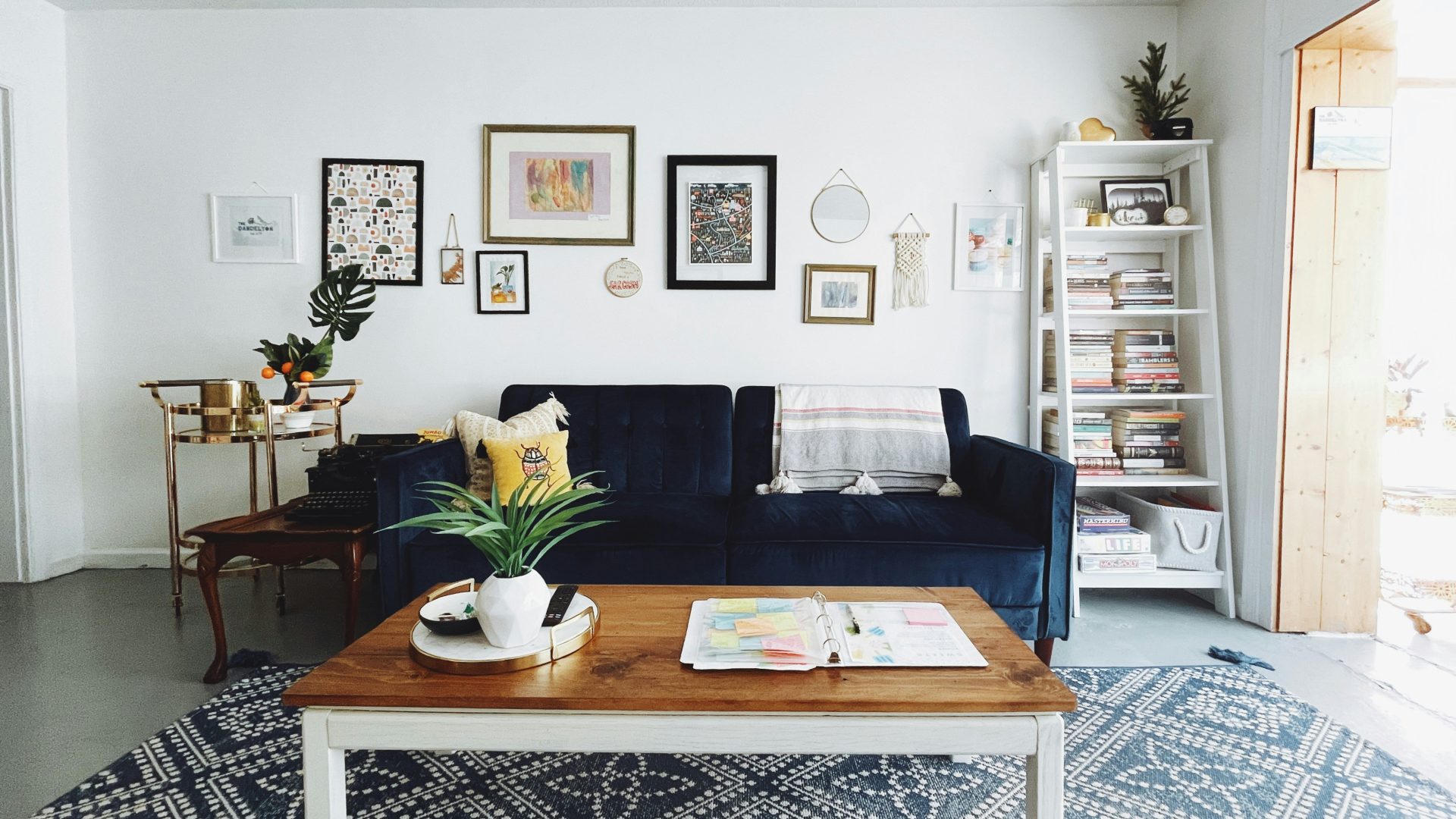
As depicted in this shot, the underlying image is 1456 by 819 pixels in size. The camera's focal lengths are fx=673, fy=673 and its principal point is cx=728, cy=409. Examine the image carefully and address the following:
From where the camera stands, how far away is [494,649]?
3.80 feet

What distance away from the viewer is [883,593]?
157 centimetres

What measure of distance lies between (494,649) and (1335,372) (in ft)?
9.71

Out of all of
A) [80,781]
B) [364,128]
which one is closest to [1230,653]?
[80,781]

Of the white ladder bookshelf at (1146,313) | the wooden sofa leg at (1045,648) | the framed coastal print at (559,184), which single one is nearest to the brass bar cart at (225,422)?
the framed coastal print at (559,184)

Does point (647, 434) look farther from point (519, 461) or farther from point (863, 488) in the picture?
point (863, 488)

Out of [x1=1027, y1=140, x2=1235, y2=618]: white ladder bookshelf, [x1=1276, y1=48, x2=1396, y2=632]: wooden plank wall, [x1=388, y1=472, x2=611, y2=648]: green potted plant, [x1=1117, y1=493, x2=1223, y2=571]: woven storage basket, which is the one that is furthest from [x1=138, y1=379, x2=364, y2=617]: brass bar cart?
[x1=1276, y1=48, x2=1396, y2=632]: wooden plank wall

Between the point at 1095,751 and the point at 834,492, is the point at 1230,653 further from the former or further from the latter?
the point at 834,492

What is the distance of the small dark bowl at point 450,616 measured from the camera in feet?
3.92

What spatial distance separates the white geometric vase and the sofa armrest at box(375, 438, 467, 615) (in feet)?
3.35

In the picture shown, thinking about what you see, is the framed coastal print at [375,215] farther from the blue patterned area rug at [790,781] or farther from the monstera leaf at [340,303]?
the blue patterned area rug at [790,781]

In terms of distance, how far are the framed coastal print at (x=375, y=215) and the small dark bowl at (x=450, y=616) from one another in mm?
2181


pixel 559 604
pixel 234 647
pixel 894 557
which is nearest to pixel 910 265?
pixel 894 557

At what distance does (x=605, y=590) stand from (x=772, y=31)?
265 cm

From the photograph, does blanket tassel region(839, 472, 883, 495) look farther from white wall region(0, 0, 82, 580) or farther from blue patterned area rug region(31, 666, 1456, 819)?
white wall region(0, 0, 82, 580)
